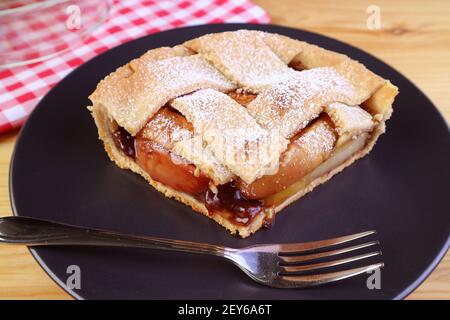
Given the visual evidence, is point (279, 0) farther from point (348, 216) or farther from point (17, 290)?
point (17, 290)

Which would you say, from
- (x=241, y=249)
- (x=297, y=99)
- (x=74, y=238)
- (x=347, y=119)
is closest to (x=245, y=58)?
(x=297, y=99)

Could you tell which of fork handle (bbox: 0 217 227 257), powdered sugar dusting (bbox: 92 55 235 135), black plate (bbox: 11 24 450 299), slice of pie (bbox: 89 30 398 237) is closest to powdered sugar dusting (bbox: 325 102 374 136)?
slice of pie (bbox: 89 30 398 237)

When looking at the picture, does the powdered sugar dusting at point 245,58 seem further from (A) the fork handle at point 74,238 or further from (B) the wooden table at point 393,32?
(B) the wooden table at point 393,32

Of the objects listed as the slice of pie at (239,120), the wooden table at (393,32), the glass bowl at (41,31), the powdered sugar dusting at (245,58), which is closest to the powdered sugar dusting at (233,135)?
the slice of pie at (239,120)

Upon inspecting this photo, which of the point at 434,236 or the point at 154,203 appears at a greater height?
the point at 154,203

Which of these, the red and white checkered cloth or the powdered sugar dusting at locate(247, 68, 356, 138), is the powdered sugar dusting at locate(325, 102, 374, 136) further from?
the red and white checkered cloth

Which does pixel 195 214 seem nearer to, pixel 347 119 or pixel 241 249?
pixel 241 249
